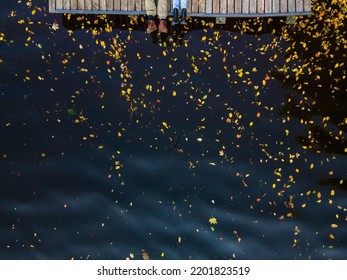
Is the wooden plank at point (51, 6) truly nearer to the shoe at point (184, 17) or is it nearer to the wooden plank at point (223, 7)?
the shoe at point (184, 17)

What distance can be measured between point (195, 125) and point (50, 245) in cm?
372

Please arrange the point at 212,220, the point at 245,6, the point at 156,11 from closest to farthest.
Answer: the point at 212,220, the point at 156,11, the point at 245,6

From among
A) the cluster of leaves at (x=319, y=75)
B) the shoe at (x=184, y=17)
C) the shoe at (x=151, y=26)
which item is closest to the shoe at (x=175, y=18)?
the shoe at (x=184, y=17)

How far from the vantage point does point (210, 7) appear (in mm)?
11625

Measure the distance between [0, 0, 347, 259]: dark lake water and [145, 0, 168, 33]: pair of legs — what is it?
0.37 m

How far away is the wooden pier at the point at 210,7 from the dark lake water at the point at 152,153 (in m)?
0.37

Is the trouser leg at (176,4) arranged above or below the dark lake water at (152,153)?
above

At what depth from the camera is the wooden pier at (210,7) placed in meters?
11.5

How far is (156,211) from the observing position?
10.9 meters

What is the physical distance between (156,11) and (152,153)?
2.95 metres

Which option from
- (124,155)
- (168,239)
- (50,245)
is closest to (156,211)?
(168,239)

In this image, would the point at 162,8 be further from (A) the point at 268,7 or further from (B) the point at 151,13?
(A) the point at 268,7

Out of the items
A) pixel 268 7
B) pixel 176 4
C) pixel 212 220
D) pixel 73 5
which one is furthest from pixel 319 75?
pixel 73 5

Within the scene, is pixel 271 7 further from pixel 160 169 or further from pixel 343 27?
pixel 160 169
